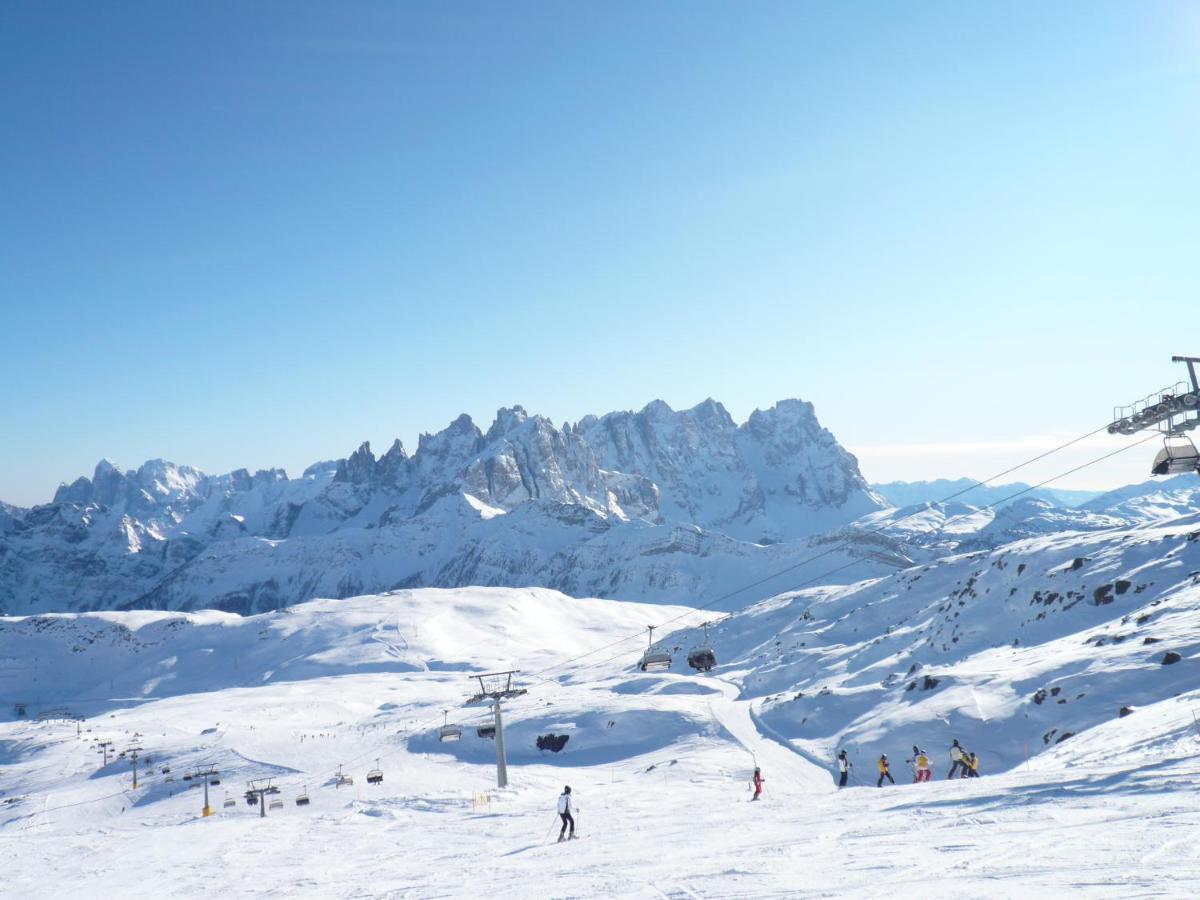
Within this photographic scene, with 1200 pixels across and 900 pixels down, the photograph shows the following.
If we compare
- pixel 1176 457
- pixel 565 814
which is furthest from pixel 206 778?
pixel 1176 457

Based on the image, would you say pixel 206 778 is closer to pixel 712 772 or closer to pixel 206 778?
pixel 206 778

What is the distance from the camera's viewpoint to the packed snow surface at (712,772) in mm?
17234

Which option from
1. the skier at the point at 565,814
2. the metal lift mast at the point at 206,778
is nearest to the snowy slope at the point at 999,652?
the skier at the point at 565,814

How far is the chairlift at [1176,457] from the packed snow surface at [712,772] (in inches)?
310

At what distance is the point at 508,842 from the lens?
→ 2644 centimetres

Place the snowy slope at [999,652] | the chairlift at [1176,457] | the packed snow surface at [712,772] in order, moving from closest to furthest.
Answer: the packed snow surface at [712,772]
the chairlift at [1176,457]
the snowy slope at [999,652]

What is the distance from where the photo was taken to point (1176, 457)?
2706 cm

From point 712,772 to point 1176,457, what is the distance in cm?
3248

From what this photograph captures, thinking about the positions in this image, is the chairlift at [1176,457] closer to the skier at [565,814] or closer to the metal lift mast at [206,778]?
the skier at [565,814]

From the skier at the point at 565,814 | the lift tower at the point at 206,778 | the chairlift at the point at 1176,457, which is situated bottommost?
the lift tower at the point at 206,778

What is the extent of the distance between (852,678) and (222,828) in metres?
51.5

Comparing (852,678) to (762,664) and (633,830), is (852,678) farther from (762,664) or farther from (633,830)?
(633,830)

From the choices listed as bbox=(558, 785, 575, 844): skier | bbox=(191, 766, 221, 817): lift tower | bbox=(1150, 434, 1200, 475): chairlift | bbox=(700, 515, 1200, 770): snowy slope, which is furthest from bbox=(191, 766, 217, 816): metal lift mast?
bbox=(1150, 434, 1200, 475): chairlift

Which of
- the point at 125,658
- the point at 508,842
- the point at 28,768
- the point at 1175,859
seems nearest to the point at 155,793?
the point at 28,768
